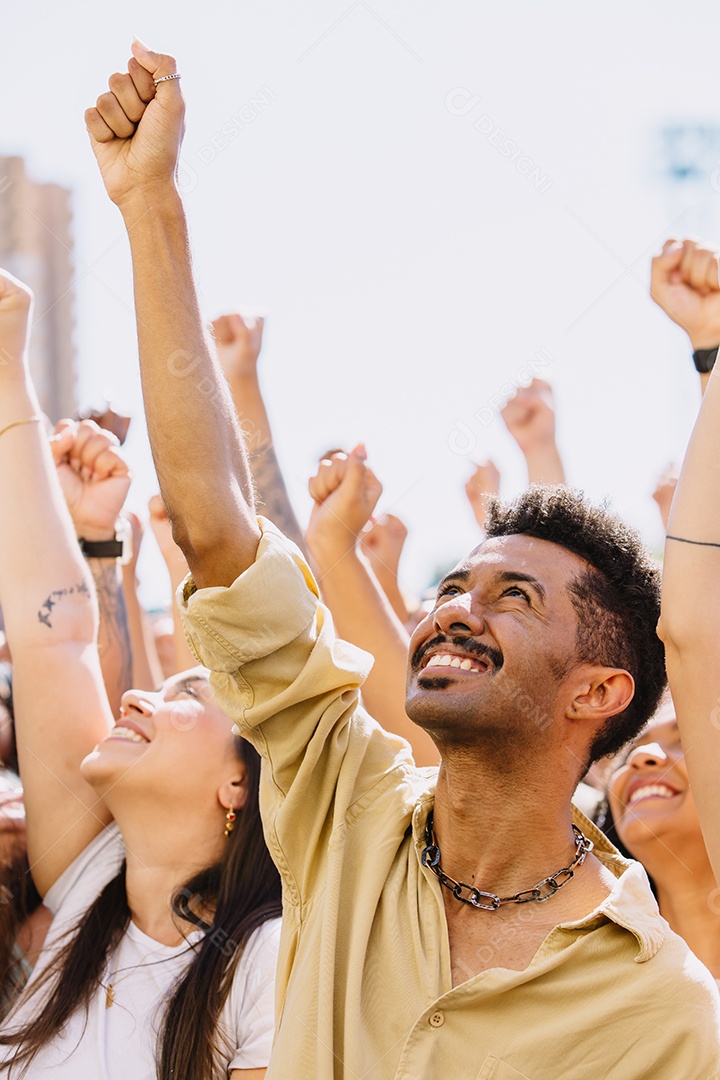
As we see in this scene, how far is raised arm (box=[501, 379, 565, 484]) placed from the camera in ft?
12.5

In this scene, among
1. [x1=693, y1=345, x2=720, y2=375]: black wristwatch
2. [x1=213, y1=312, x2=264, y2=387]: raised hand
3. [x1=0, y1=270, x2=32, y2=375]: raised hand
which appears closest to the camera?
[x1=693, y1=345, x2=720, y2=375]: black wristwatch

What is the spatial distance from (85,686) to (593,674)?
1.51 metres

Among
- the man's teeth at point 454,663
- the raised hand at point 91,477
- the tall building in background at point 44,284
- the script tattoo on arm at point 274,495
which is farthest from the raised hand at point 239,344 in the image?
the tall building in background at point 44,284

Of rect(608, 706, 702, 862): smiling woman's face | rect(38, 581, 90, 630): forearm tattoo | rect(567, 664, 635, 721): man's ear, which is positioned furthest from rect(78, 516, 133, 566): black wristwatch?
rect(567, 664, 635, 721): man's ear

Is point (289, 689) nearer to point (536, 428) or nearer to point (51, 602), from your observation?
point (51, 602)

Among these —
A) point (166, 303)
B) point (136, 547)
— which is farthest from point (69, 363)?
point (166, 303)

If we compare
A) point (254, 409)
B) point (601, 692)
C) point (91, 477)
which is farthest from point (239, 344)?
point (601, 692)

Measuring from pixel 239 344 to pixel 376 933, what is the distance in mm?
2238

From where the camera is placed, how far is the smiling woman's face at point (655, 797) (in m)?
2.88

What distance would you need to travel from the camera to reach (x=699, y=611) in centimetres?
199

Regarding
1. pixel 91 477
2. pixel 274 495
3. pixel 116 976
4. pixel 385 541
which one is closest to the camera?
pixel 116 976

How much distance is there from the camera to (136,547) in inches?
182

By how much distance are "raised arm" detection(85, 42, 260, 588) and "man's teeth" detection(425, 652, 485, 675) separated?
0.37 meters

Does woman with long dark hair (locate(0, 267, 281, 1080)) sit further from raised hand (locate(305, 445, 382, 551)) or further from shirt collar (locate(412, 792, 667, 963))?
shirt collar (locate(412, 792, 667, 963))
